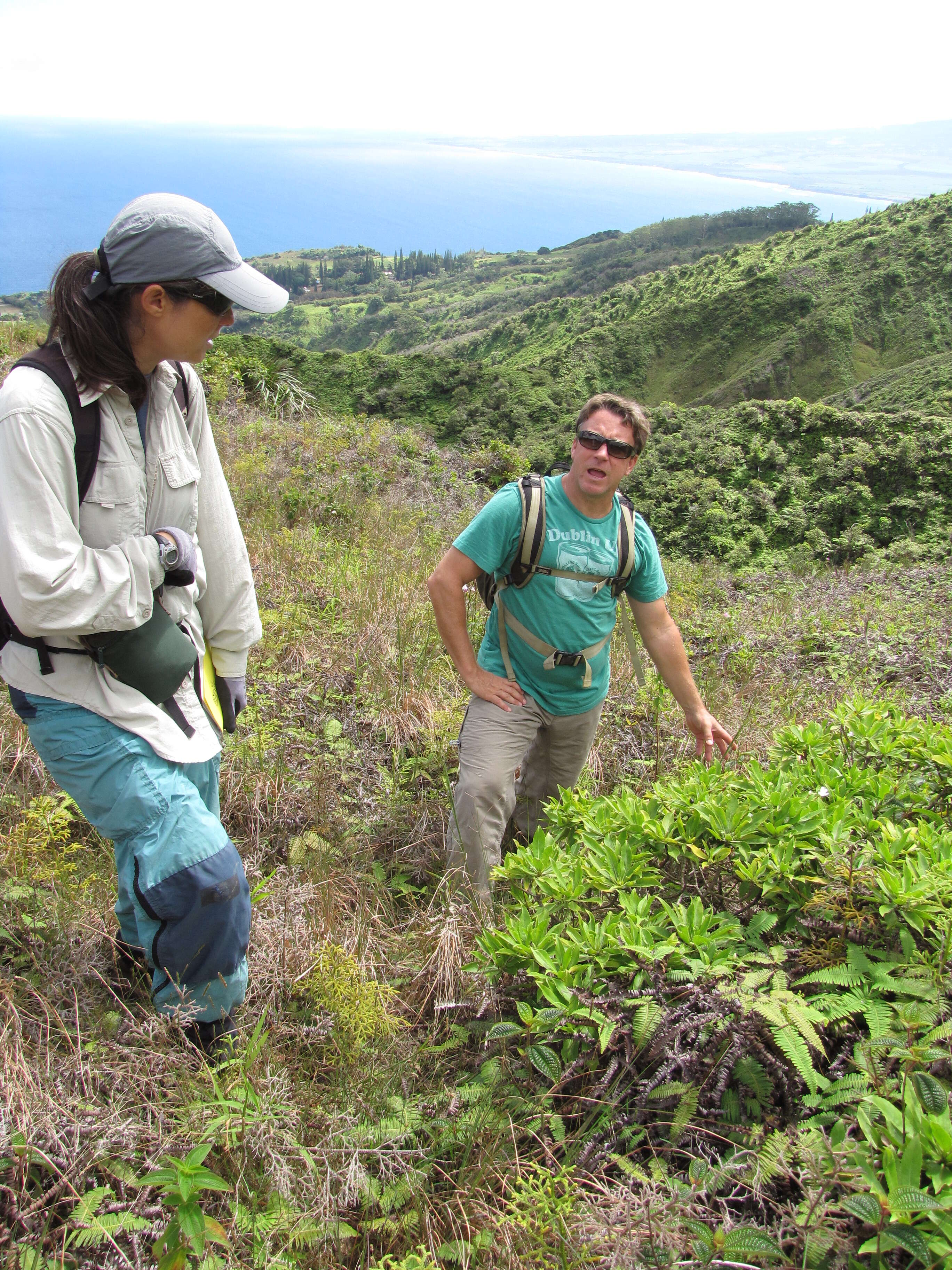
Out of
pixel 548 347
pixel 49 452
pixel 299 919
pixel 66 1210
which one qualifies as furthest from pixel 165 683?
pixel 548 347

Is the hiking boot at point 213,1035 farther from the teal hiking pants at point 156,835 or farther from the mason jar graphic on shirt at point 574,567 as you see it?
the mason jar graphic on shirt at point 574,567

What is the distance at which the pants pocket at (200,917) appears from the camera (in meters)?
1.65

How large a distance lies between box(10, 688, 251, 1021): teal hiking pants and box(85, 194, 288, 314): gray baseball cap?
3.06 feet

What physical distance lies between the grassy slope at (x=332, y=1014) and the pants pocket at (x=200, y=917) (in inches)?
6.4

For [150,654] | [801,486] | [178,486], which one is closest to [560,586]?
[178,486]

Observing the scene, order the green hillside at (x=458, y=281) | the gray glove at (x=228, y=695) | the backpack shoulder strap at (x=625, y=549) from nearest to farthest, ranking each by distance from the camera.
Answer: the gray glove at (x=228, y=695), the backpack shoulder strap at (x=625, y=549), the green hillside at (x=458, y=281)

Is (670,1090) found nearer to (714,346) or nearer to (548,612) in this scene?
(548,612)

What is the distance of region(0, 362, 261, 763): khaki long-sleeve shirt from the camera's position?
1.47 m

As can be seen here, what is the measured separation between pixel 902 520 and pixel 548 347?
34.2m

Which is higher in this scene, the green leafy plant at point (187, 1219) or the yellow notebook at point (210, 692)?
the yellow notebook at point (210, 692)

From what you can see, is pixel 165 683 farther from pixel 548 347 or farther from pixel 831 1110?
pixel 548 347

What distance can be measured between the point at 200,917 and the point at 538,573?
1727 mm

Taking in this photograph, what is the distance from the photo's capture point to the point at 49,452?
150cm

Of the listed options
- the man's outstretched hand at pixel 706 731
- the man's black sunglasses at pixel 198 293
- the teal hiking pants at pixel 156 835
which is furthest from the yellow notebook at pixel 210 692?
the man's outstretched hand at pixel 706 731
